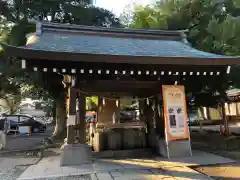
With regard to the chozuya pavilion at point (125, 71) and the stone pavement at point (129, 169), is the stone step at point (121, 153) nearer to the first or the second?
the chozuya pavilion at point (125, 71)

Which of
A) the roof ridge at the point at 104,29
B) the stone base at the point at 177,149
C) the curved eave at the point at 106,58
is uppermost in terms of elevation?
the roof ridge at the point at 104,29

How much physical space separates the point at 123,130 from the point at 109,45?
10.9 ft

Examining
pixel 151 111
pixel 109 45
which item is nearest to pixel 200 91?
pixel 151 111

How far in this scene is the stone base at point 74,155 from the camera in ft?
23.4

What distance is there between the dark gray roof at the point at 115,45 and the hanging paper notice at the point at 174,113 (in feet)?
4.01

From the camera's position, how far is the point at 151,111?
9609 millimetres

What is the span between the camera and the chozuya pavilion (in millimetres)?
6883

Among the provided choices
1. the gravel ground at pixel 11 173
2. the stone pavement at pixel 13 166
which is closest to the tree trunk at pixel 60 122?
the stone pavement at pixel 13 166

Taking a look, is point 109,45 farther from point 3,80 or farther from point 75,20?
point 3,80

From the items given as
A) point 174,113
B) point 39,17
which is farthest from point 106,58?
point 39,17

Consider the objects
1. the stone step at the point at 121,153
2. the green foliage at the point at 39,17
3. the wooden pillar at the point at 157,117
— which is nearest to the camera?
the stone step at the point at 121,153

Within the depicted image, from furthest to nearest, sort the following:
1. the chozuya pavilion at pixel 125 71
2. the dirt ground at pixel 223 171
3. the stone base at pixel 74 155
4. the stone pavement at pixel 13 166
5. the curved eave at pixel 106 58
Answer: the stone base at pixel 74 155
the chozuya pavilion at pixel 125 71
the stone pavement at pixel 13 166
the curved eave at pixel 106 58
the dirt ground at pixel 223 171

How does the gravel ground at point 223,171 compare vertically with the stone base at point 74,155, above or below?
below

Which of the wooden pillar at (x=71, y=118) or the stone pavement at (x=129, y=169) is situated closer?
the stone pavement at (x=129, y=169)
